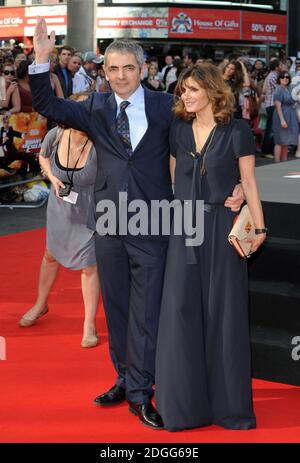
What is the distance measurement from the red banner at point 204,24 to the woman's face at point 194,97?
32.5 meters

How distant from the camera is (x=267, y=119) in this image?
16844 millimetres

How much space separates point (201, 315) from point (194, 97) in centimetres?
100

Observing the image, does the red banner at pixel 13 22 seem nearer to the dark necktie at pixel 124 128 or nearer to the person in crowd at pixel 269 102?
the person in crowd at pixel 269 102

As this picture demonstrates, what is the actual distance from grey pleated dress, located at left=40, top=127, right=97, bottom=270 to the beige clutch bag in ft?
5.28

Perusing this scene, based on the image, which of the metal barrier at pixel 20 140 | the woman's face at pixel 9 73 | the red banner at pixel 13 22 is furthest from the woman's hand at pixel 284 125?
the red banner at pixel 13 22

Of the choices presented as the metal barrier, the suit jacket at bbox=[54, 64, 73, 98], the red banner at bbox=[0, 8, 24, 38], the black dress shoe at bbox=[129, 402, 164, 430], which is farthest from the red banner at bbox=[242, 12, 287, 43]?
the black dress shoe at bbox=[129, 402, 164, 430]

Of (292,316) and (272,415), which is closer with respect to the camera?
(272,415)

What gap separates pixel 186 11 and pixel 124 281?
1307 inches

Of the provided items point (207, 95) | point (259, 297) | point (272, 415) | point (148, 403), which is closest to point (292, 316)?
point (259, 297)

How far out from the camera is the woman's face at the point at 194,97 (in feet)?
13.5

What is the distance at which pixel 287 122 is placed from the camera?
49.6ft

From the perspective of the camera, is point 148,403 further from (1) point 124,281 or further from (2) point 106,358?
(2) point 106,358

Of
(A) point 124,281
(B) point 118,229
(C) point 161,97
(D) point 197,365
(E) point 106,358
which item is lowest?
(E) point 106,358
